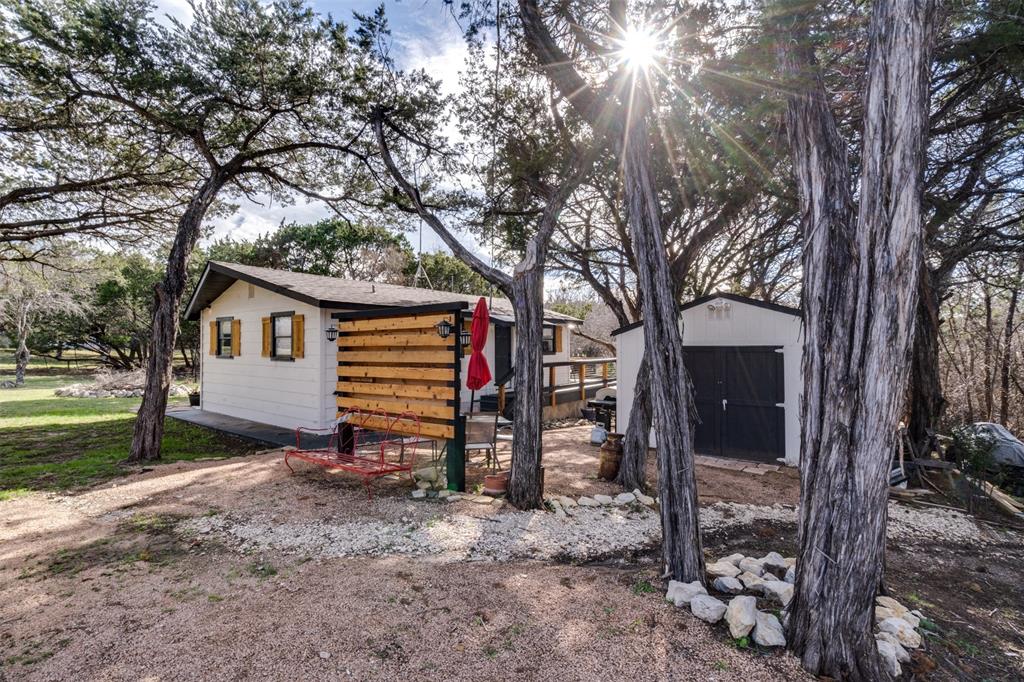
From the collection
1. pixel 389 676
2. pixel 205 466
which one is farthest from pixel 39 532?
pixel 389 676

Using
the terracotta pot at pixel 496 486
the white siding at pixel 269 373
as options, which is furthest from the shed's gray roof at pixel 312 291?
the terracotta pot at pixel 496 486

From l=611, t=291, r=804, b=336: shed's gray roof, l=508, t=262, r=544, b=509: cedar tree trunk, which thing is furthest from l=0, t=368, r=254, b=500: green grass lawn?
l=611, t=291, r=804, b=336: shed's gray roof

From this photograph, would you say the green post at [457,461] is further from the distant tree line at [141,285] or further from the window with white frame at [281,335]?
the distant tree line at [141,285]

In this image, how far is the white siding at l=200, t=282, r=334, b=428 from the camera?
30.2 feet

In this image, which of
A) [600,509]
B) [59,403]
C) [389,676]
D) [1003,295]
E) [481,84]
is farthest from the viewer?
[59,403]

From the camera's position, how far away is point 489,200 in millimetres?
7973

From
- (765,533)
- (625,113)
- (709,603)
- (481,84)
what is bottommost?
(765,533)

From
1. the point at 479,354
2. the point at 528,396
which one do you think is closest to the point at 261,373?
the point at 479,354

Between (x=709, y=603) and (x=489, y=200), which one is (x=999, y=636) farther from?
(x=489, y=200)

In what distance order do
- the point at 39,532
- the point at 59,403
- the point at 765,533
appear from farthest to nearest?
the point at 59,403 → the point at 765,533 → the point at 39,532

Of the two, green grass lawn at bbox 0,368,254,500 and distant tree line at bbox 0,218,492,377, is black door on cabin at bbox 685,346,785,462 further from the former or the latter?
distant tree line at bbox 0,218,492,377

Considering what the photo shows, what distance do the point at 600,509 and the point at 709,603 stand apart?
7.92 ft

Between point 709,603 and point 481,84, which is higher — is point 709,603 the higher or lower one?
the lower one

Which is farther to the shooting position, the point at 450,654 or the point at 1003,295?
the point at 1003,295
